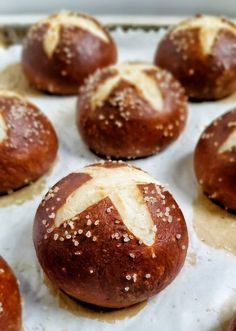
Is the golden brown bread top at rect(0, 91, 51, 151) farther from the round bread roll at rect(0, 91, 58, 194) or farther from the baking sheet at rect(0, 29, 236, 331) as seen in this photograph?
the baking sheet at rect(0, 29, 236, 331)

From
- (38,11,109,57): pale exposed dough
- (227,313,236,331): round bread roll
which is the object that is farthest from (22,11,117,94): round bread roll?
(227,313,236,331): round bread roll

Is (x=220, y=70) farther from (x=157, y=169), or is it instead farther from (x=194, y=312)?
(x=194, y=312)

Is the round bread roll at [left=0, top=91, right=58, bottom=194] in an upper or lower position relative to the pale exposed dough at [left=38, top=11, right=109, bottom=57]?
lower

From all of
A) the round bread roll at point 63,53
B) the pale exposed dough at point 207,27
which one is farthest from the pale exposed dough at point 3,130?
the pale exposed dough at point 207,27

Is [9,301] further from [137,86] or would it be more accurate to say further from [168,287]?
[137,86]

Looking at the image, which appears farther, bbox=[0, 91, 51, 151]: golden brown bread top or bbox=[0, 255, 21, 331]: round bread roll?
bbox=[0, 91, 51, 151]: golden brown bread top

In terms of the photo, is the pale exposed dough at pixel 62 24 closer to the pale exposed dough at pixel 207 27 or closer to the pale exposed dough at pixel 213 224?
the pale exposed dough at pixel 207 27
